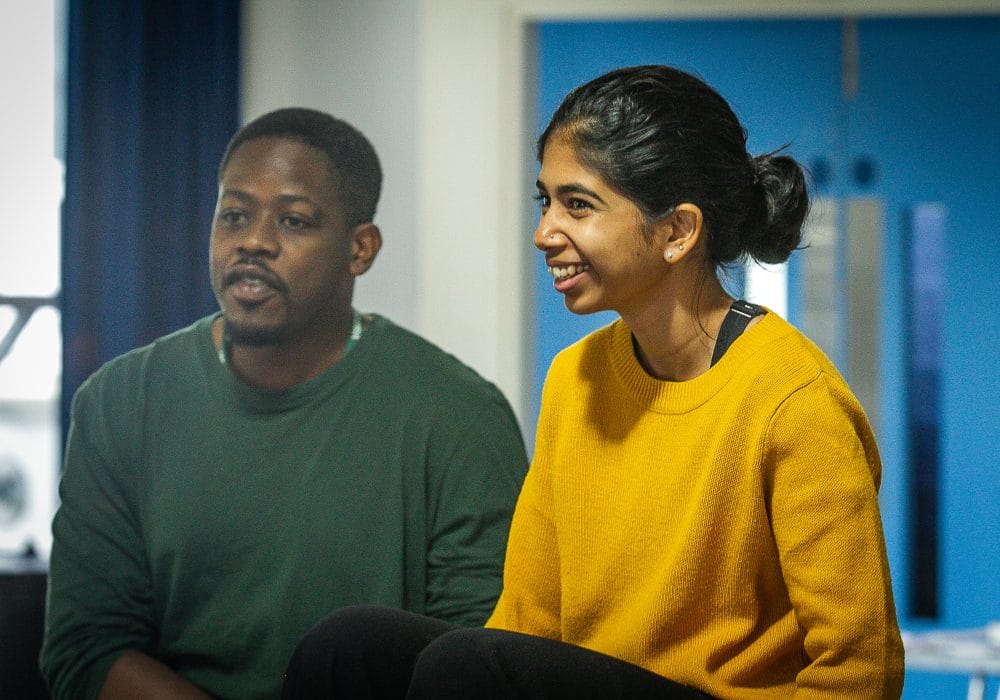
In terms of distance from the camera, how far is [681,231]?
4.62 feet

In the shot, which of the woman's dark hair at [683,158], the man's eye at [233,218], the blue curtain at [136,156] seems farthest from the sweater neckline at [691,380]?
the blue curtain at [136,156]

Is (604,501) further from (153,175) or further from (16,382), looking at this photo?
(16,382)

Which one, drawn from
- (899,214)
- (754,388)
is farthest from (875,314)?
(754,388)

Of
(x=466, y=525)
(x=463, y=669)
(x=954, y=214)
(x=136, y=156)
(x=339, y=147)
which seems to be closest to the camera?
(x=463, y=669)

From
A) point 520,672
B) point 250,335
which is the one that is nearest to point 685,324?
point 520,672

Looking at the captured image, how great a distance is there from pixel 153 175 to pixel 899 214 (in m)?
1.35

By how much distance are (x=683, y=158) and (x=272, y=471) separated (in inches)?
31.2

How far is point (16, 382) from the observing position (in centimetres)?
223

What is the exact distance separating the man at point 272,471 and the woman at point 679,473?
28 cm

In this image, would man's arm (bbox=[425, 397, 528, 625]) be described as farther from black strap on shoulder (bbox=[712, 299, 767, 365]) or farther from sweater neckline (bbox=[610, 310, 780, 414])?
black strap on shoulder (bbox=[712, 299, 767, 365])

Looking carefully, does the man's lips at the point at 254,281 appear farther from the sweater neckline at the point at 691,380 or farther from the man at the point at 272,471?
the sweater neckline at the point at 691,380

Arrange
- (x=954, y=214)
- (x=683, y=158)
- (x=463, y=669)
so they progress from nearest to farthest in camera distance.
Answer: (x=463, y=669)
(x=683, y=158)
(x=954, y=214)

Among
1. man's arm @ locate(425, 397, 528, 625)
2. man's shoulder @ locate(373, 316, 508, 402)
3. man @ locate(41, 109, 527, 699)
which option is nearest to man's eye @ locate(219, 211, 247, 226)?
man @ locate(41, 109, 527, 699)

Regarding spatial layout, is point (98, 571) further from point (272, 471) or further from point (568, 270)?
point (568, 270)
